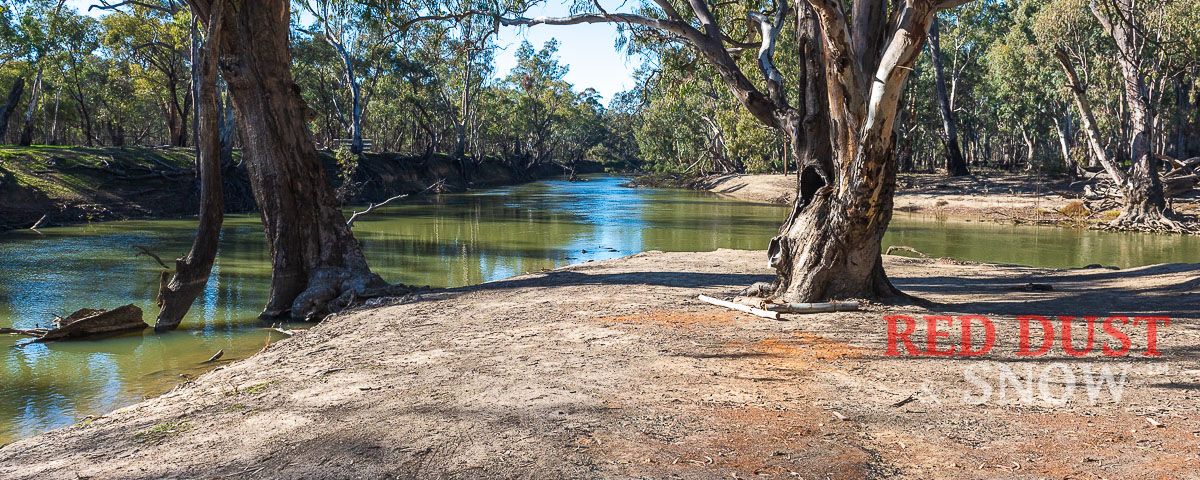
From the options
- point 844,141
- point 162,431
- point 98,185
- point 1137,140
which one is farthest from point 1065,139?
point 162,431

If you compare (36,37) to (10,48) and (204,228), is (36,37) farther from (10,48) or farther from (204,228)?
(204,228)

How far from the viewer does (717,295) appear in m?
7.75

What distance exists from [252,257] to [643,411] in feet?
37.0

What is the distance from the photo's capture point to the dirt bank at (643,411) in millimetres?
3262

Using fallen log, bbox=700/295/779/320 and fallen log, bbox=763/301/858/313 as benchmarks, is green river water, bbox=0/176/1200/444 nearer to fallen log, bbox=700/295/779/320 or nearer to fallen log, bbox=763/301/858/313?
fallen log, bbox=700/295/779/320

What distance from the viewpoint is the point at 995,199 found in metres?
24.4

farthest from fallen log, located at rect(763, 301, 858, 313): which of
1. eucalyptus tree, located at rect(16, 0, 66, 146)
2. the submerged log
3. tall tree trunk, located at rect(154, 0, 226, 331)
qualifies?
eucalyptus tree, located at rect(16, 0, 66, 146)

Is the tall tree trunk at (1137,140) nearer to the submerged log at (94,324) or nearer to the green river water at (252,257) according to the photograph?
the green river water at (252,257)

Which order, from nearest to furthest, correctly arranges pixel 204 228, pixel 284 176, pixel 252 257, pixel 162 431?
pixel 162 431
pixel 204 228
pixel 284 176
pixel 252 257

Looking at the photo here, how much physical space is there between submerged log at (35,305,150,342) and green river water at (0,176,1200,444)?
0.16m

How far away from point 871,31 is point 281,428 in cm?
468

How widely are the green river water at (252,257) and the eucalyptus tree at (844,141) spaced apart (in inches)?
174

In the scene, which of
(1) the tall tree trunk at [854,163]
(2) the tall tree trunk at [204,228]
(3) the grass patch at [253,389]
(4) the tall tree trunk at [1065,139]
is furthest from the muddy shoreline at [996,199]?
(3) the grass patch at [253,389]

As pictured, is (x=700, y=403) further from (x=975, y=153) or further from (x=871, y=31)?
(x=975, y=153)
